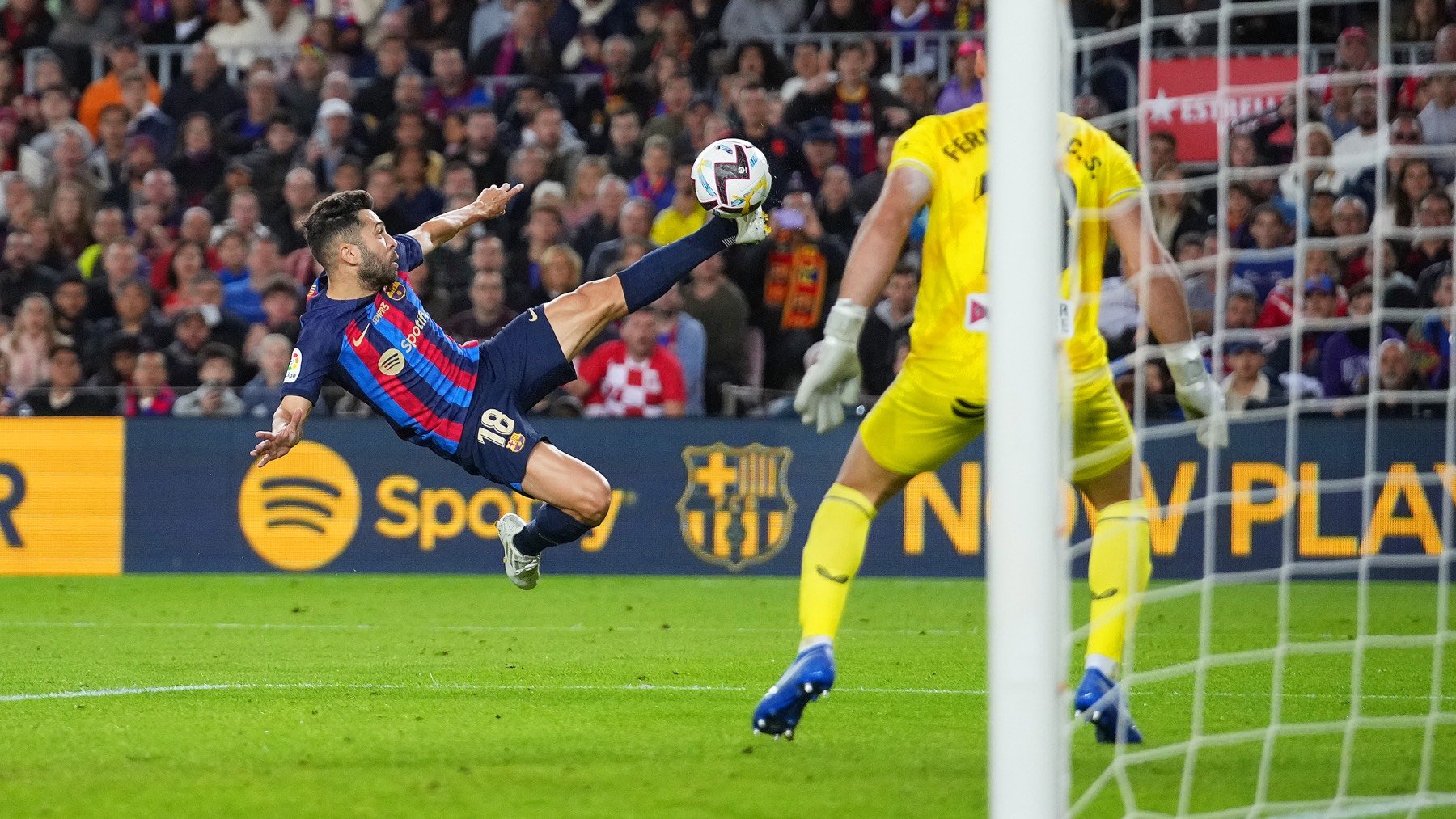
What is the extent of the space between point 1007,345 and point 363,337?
363 cm

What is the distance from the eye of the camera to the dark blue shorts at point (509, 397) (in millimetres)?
6750

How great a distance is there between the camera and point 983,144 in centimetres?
493

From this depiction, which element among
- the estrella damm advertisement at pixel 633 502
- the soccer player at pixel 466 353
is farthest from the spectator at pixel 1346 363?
the soccer player at pixel 466 353

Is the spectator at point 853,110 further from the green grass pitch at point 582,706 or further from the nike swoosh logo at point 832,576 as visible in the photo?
the nike swoosh logo at point 832,576

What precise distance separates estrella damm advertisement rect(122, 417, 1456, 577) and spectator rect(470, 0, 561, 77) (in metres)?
4.17

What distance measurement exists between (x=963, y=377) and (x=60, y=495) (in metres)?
8.08

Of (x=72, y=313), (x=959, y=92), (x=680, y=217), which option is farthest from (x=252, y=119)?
(x=959, y=92)

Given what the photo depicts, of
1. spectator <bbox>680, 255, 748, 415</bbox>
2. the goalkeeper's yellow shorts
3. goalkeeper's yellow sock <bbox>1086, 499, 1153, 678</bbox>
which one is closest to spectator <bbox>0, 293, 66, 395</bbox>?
spectator <bbox>680, 255, 748, 415</bbox>

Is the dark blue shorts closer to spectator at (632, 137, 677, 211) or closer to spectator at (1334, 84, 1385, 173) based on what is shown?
spectator at (1334, 84, 1385, 173)

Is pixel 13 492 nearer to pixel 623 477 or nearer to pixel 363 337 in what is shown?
pixel 623 477

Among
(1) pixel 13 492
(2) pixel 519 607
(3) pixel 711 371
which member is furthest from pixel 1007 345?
(1) pixel 13 492

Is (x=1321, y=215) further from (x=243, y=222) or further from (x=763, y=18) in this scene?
(x=243, y=222)

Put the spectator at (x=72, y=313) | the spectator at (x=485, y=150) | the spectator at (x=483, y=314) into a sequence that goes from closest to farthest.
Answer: the spectator at (x=483, y=314) → the spectator at (x=72, y=313) → the spectator at (x=485, y=150)

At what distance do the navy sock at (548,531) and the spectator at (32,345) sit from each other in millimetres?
6440
